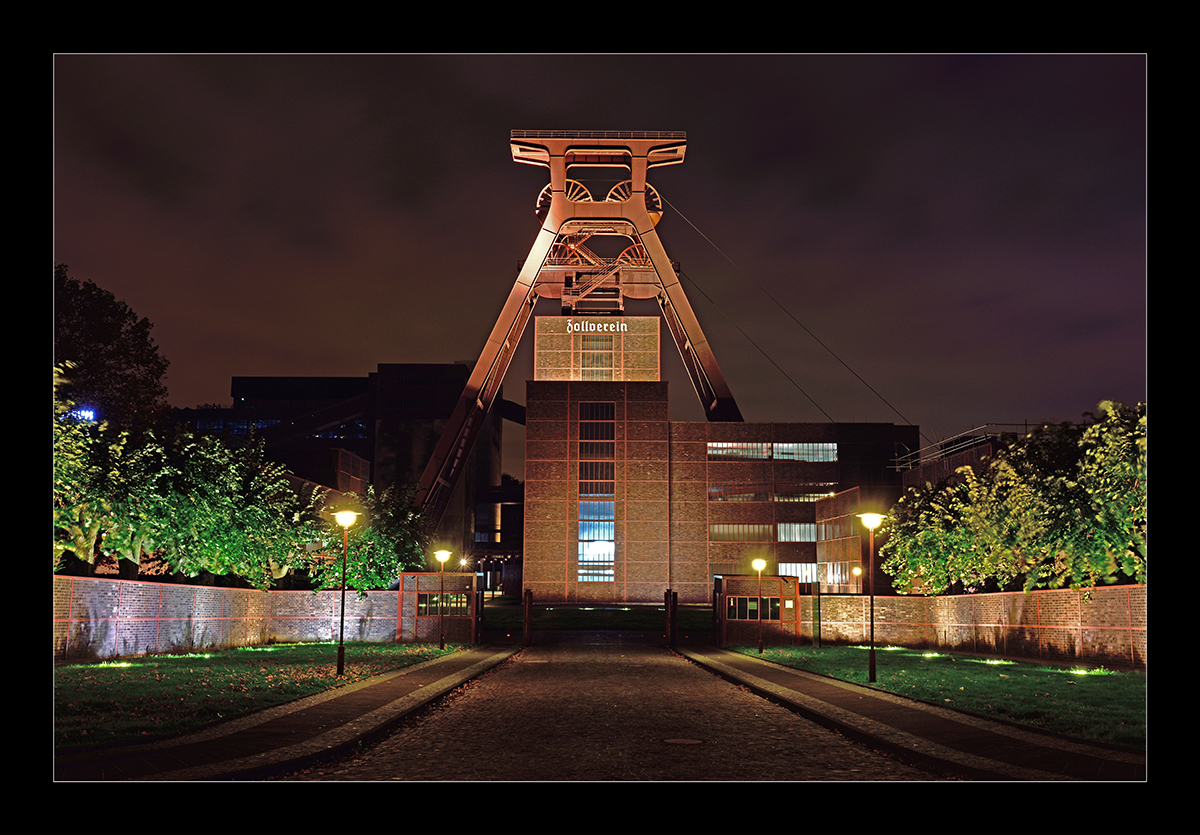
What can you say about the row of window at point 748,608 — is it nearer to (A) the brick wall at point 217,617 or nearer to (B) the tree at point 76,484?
(A) the brick wall at point 217,617

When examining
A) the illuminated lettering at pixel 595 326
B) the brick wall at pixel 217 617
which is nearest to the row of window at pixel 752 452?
the illuminated lettering at pixel 595 326

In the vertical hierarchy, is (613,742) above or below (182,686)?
above

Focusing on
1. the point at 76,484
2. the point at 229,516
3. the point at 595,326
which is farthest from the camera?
the point at 595,326

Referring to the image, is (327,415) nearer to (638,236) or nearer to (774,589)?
(638,236)

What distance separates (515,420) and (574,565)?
69740 millimetres

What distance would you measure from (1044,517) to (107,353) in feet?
107

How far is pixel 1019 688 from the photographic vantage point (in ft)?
62.2

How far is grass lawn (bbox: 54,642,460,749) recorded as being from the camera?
12.7 meters

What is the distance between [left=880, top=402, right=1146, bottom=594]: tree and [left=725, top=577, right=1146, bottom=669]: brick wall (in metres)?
0.79

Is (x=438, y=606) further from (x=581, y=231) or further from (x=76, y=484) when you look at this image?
(x=581, y=231)

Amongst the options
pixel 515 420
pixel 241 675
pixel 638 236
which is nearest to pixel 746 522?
pixel 638 236

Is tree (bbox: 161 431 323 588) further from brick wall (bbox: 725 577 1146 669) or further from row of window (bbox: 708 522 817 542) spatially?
row of window (bbox: 708 522 817 542)

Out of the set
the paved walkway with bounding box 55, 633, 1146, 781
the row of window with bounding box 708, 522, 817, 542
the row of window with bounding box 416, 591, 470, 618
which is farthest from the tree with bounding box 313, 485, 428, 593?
the row of window with bounding box 708, 522, 817, 542

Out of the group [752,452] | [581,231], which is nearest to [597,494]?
[752,452]
